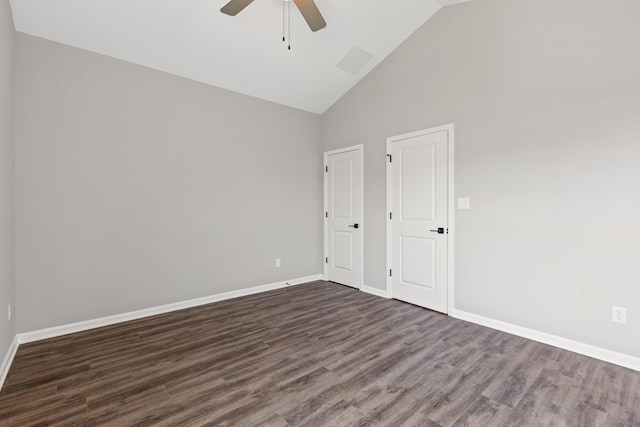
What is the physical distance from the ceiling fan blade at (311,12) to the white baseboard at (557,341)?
3306 millimetres

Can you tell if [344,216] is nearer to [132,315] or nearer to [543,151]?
[543,151]

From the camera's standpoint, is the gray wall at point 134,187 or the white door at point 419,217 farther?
the white door at point 419,217

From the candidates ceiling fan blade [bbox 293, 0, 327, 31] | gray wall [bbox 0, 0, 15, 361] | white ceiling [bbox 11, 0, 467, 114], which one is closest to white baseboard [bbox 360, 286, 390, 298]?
white ceiling [bbox 11, 0, 467, 114]

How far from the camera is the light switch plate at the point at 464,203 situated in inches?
125

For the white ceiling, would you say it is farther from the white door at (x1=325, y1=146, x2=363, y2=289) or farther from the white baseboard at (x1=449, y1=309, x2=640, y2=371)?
the white baseboard at (x1=449, y1=309, x2=640, y2=371)

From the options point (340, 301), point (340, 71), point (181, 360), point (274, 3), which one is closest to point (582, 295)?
point (340, 301)

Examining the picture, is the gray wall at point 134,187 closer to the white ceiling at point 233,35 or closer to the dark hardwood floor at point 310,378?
the white ceiling at point 233,35

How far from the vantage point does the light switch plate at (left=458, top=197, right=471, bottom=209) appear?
3.18 metres

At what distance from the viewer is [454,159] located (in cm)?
328

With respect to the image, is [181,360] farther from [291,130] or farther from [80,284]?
[291,130]

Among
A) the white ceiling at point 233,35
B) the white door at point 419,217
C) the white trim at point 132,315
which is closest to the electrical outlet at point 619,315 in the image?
the white door at point 419,217

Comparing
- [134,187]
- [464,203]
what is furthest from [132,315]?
[464,203]

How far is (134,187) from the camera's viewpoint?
322 cm

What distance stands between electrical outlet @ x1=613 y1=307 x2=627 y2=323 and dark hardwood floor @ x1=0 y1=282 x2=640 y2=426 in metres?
0.36
